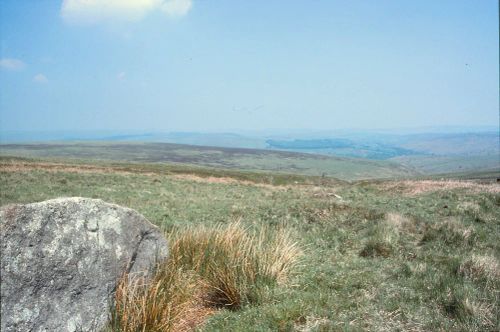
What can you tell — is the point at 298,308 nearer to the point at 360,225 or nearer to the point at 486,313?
the point at 486,313

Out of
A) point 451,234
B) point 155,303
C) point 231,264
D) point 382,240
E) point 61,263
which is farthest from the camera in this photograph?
point 451,234

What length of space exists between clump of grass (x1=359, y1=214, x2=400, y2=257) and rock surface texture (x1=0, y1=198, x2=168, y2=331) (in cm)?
595

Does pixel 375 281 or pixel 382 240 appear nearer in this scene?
pixel 375 281

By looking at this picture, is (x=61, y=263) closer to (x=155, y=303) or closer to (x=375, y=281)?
(x=155, y=303)

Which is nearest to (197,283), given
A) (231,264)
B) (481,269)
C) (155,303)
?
(231,264)

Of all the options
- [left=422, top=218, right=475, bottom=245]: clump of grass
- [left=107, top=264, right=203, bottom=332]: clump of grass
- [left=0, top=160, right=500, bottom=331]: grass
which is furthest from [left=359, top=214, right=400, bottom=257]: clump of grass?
[left=107, top=264, right=203, bottom=332]: clump of grass

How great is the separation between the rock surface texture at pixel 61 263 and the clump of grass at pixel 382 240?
5947 mm

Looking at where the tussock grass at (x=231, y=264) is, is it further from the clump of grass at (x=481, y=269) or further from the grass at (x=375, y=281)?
the clump of grass at (x=481, y=269)

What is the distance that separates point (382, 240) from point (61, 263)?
7.66m

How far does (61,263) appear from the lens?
520cm

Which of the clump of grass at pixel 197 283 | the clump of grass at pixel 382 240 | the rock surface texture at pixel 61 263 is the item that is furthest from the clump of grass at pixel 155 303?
the clump of grass at pixel 382 240

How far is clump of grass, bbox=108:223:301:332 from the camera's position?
17.6ft

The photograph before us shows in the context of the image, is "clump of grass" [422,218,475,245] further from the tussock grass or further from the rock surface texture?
the rock surface texture

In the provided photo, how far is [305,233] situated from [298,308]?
6828mm
